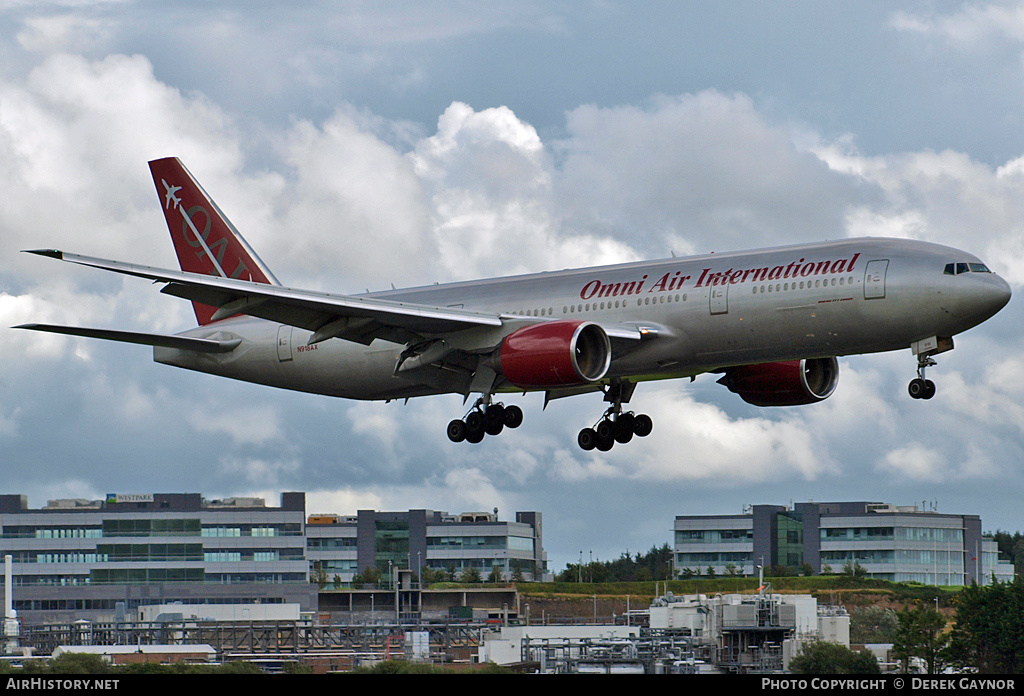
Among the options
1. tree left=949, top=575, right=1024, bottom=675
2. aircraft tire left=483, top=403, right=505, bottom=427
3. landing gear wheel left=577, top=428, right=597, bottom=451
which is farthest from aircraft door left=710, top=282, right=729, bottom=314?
tree left=949, top=575, right=1024, bottom=675

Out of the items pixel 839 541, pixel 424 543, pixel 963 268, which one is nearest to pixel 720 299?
pixel 963 268

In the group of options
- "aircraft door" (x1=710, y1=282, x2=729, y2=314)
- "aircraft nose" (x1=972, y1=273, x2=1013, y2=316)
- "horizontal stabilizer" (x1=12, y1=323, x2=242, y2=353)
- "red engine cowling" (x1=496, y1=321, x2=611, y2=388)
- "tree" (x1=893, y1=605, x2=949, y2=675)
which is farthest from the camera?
"tree" (x1=893, y1=605, x2=949, y2=675)

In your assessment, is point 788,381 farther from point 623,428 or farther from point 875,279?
point 875,279

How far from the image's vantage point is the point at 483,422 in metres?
47.0

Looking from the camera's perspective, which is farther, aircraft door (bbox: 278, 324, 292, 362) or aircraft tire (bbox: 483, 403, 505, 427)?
aircraft door (bbox: 278, 324, 292, 362)

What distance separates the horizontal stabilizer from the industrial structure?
11389cm

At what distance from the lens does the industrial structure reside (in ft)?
528

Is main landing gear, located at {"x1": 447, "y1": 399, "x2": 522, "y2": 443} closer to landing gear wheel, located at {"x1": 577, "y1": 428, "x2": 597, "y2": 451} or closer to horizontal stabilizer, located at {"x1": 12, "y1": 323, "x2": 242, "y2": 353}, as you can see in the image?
landing gear wheel, located at {"x1": 577, "y1": 428, "x2": 597, "y2": 451}

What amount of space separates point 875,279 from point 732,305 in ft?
14.0

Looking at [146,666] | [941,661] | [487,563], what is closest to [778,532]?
[487,563]

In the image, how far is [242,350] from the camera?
172 feet

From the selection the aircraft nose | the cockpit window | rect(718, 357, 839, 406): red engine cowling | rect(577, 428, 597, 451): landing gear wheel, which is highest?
the cockpit window

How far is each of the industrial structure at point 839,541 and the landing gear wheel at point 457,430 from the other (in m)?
115
